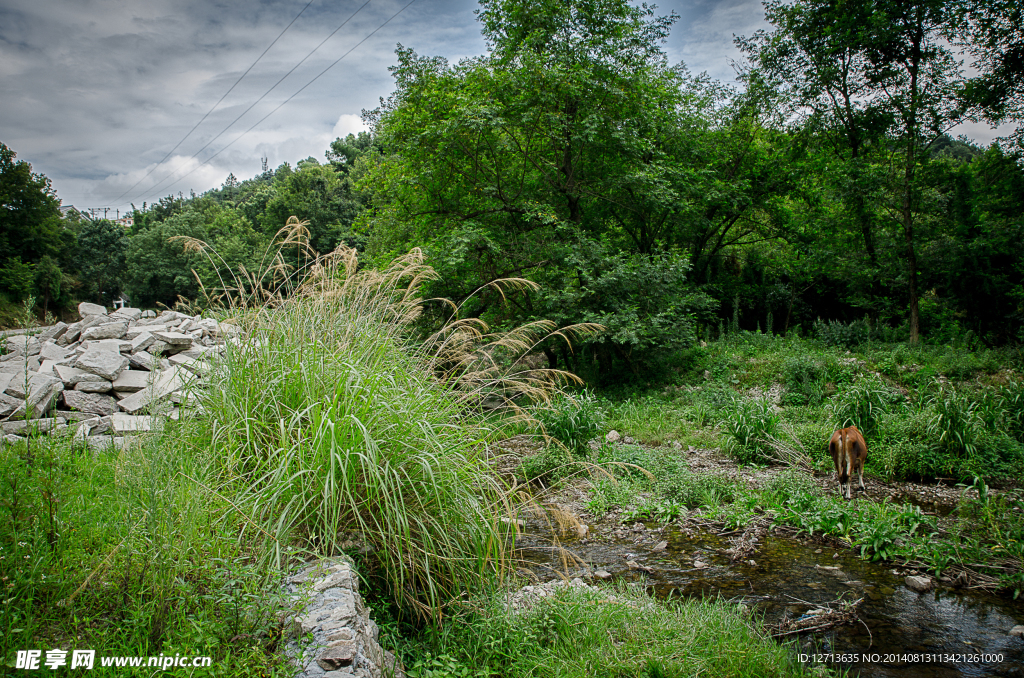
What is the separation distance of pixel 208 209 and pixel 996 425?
4695 centimetres

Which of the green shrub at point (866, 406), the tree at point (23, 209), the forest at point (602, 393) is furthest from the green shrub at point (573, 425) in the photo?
the tree at point (23, 209)

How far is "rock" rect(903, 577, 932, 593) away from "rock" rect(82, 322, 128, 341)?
1054cm

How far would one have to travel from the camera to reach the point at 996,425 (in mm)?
6160

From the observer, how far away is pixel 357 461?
2402mm

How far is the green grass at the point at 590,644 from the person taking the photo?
92.0 inches

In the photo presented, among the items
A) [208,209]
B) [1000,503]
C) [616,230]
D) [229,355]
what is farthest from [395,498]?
[208,209]

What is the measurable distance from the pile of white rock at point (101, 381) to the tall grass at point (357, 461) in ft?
1.54

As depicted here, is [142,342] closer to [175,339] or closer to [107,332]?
[175,339]

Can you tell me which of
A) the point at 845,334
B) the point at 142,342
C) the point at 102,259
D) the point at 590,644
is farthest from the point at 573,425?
the point at 102,259

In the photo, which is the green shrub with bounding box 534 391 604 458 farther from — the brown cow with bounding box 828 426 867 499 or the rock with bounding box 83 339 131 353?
the rock with bounding box 83 339 131 353

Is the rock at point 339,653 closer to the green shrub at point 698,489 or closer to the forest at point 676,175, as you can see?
the green shrub at point 698,489

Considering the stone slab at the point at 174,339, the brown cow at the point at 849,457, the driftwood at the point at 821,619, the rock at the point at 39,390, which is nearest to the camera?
the driftwood at the point at 821,619

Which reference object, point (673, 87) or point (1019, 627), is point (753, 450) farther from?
point (673, 87)

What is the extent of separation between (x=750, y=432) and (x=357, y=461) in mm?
5899
